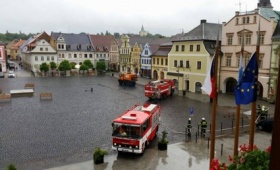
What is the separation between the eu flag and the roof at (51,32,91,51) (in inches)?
2703

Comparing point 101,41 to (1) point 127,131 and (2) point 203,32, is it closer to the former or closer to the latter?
(2) point 203,32

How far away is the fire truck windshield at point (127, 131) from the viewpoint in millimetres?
16822

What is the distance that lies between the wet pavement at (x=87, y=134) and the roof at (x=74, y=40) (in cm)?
3870

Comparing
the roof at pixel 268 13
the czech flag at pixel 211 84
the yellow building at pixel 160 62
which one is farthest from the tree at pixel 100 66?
the czech flag at pixel 211 84

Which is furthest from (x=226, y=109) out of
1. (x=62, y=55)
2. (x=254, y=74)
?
(x=62, y=55)

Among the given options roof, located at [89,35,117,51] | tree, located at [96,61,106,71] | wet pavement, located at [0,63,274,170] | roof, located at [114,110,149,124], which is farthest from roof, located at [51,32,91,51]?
roof, located at [114,110,149,124]

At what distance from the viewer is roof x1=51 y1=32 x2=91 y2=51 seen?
245 feet

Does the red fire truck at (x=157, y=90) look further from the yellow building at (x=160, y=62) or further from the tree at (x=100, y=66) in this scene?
the tree at (x=100, y=66)

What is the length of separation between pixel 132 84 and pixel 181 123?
86.4 ft

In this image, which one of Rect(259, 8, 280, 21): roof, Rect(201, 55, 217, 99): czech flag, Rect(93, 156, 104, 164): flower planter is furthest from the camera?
Rect(259, 8, 280, 21): roof

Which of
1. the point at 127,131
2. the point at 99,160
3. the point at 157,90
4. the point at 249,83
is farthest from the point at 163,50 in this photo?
the point at 249,83

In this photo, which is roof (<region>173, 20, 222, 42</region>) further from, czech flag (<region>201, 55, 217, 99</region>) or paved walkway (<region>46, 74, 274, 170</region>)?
czech flag (<region>201, 55, 217, 99</region>)

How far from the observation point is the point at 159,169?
50.9 feet

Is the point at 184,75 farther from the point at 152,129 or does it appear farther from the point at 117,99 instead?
the point at 152,129
